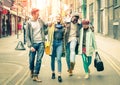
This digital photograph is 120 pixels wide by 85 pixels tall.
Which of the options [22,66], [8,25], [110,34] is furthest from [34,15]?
[8,25]

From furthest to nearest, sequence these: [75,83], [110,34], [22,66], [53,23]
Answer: [110,34] → [22,66] → [53,23] → [75,83]

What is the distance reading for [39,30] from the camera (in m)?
11.4

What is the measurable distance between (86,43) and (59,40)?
849 millimetres

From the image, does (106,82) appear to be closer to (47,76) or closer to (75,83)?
(75,83)

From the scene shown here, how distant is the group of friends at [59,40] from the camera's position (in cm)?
1142

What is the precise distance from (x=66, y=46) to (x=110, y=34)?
26432mm

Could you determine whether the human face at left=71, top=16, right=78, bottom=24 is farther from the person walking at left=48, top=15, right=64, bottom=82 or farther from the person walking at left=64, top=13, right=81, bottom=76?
the person walking at left=48, top=15, right=64, bottom=82

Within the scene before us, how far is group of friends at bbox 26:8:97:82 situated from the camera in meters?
11.4

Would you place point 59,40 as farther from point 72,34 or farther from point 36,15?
point 36,15

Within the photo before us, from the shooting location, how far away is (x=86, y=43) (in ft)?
39.3

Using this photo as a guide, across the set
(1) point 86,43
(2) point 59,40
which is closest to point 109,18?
(1) point 86,43

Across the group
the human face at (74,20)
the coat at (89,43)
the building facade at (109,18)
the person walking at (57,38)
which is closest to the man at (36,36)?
the person walking at (57,38)

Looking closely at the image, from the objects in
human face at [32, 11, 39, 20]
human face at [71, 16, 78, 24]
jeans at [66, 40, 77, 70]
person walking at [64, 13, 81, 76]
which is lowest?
jeans at [66, 40, 77, 70]

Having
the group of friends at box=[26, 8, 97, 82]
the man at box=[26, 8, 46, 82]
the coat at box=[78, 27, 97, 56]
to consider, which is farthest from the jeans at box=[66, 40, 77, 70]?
the man at box=[26, 8, 46, 82]
